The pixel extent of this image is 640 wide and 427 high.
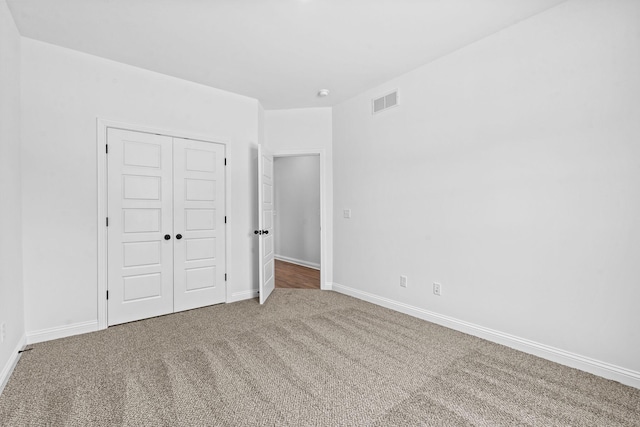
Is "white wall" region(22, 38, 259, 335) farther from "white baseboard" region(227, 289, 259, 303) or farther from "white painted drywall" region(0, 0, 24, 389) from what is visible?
"white baseboard" region(227, 289, 259, 303)

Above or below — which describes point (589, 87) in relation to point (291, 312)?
above

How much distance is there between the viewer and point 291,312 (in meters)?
3.48

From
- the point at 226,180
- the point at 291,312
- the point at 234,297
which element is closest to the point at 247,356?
the point at 291,312

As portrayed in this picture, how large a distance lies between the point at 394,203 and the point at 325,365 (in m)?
2.07

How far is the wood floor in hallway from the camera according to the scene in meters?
4.83

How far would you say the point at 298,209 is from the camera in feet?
22.5

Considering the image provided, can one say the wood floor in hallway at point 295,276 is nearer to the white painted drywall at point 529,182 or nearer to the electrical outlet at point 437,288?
the white painted drywall at point 529,182

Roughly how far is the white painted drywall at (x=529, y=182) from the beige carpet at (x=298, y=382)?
1.40 feet

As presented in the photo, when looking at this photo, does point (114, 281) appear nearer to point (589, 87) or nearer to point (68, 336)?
point (68, 336)

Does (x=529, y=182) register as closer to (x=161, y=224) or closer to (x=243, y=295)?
(x=243, y=295)

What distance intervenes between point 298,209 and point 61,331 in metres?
4.65

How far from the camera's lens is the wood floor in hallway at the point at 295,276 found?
4832 millimetres

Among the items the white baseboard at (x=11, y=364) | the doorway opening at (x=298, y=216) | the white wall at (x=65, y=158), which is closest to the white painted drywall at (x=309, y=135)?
the doorway opening at (x=298, y=216)

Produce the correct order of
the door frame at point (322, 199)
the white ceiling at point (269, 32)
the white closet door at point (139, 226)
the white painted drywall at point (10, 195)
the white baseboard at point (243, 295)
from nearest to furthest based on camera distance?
the white painted drywall at point (10, 195), the white ceiling at point (269, 32), the white closet door at point (139, 226), the white baseboard at point (243, 295), the door frame at point (322, 199)
